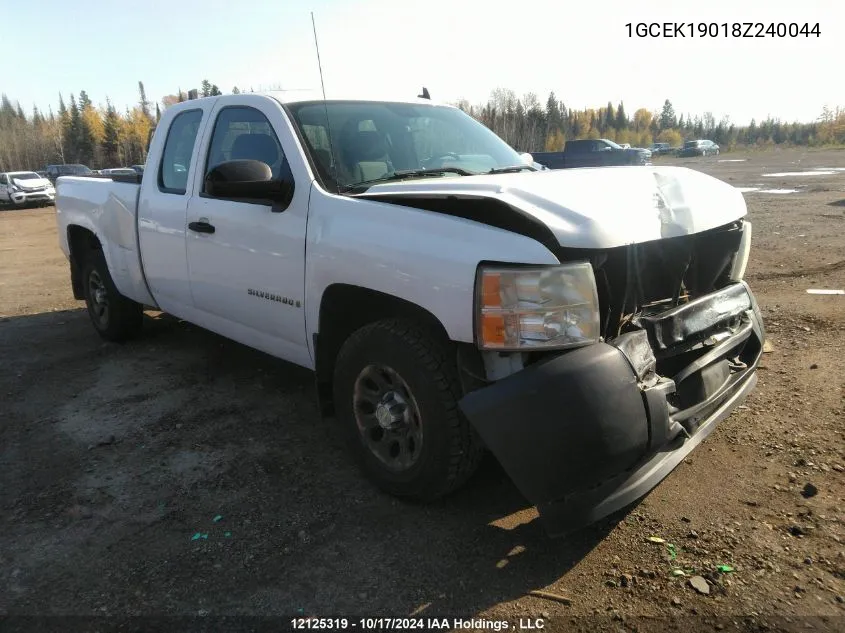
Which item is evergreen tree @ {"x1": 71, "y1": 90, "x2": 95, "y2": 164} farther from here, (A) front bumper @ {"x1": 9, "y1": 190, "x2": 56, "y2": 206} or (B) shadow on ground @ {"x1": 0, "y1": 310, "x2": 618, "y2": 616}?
(B) shadow on ground @ {"x1": 0, "y1": 310, "x2": 618, "y2": 616}

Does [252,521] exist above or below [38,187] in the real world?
below

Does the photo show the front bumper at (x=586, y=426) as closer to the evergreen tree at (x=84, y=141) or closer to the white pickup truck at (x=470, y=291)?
the white pickup truck at (x=470, y=291)

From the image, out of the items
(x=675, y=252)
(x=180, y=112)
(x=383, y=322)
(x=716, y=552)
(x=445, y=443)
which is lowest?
(x=716, y=552)

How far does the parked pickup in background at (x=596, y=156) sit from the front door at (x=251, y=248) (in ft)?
69.2

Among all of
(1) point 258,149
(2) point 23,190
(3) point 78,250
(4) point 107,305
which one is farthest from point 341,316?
(2) point 23,190

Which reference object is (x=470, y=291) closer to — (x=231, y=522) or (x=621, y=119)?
(x=231, y=522)

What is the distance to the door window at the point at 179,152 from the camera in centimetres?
428

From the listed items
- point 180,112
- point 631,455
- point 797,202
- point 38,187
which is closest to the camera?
point 631,455

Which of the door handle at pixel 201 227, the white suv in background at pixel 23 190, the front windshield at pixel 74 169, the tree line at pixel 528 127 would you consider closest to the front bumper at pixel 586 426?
the door handle at pixel 201 227

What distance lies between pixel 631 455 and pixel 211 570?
5.73 ft

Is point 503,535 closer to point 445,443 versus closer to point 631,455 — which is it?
point 445,443

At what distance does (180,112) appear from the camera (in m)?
4.50

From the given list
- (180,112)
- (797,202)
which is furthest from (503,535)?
(797,202)

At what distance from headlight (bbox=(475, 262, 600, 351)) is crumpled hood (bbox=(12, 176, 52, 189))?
31.7m
